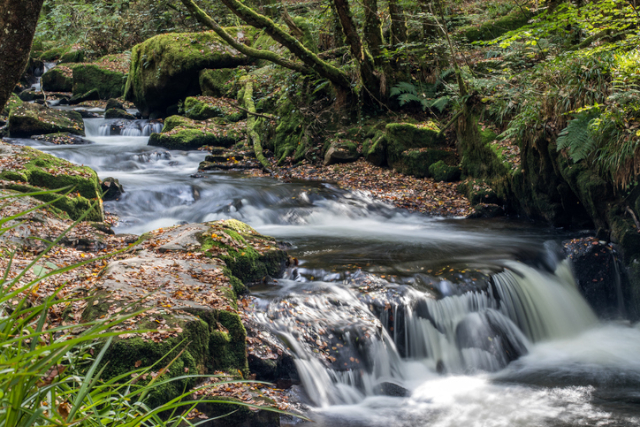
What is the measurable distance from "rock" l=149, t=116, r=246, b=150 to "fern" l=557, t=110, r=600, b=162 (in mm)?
11106

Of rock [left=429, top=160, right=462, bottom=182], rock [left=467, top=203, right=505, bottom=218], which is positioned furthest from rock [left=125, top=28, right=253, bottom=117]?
rock [left=467, top=203, right=505, bottom=218]

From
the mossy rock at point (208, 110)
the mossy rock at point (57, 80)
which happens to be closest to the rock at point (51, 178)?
the mossy rock at point (208, 110)

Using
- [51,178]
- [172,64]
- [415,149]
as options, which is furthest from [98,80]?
[415,149]

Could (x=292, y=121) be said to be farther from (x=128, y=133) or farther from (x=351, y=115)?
(x=128, y=133)

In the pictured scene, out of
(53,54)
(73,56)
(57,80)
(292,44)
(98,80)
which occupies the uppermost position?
(53,54)

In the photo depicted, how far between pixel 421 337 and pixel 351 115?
9.68 meters

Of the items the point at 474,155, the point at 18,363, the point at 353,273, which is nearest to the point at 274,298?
the point at 353,273

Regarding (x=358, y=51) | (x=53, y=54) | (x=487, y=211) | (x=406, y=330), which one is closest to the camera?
(x=406, y=330)

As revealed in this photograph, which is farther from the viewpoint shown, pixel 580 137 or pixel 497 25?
pixel 497 25

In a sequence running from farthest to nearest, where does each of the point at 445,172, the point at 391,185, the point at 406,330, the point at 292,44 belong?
the point at 292,44
the point at 391,185
the point at 445,172
the point at 406,330

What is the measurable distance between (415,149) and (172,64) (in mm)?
11174

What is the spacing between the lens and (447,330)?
5977 mm

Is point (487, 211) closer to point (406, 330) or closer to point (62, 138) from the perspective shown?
point (406, 330)

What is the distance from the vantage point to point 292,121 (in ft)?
48.7
